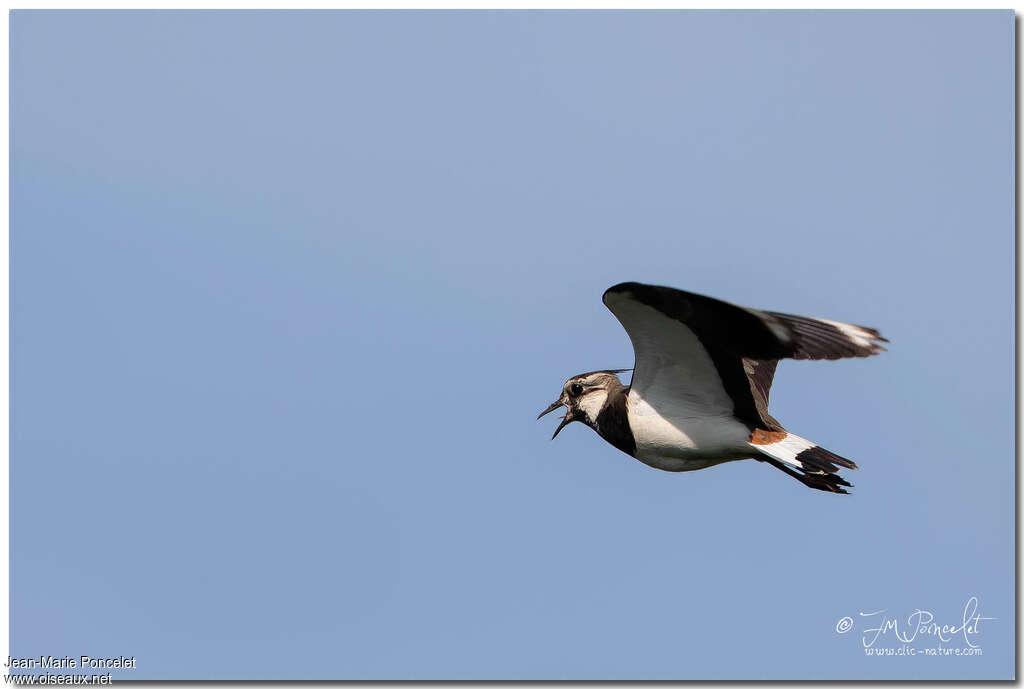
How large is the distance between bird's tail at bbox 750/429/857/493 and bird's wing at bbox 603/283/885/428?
211mm

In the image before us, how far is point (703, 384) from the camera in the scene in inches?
385

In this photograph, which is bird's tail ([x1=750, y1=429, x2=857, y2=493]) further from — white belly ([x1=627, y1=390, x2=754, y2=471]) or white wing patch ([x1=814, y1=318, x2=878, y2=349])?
white wing patch ([x1=814, y1=318, x2=878, y2=349])

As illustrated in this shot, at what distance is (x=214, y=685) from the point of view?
1029 centimetres

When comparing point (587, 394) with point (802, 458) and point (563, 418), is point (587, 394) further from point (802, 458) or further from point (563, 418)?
point (802, 458)

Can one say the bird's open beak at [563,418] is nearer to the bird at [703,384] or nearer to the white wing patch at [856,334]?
the bird at [703,384]

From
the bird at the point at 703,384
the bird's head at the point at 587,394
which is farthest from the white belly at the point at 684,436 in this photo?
the bird's head at the point at 587,394

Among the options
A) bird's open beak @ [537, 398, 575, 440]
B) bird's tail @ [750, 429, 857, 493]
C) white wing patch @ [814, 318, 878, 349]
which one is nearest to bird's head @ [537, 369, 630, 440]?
bird's open beak @ [537, 398, 575, 440]

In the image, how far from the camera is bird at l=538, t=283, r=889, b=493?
8.04 metres

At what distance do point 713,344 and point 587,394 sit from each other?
2.06 meters

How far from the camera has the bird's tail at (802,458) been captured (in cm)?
903

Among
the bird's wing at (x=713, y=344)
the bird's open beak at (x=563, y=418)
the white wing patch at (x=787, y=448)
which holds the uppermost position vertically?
the bird's wing at (x=713, y=344)

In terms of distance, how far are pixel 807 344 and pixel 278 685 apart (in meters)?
5.72

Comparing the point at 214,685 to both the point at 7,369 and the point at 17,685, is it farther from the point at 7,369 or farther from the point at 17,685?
the point at 7,369

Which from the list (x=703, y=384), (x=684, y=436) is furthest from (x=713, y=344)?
(x=684, y=436)
